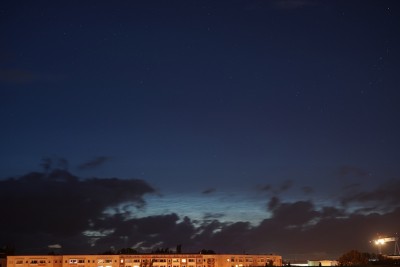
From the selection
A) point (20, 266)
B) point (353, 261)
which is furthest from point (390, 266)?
point (20, 266)

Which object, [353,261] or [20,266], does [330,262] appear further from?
[20,266]

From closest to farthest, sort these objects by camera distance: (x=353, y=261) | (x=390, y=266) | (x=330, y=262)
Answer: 1. (x=390, y=266)
2. (x=353, y=261)
3. (x=330, y=262)

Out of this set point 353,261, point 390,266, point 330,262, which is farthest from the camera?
point 330,262

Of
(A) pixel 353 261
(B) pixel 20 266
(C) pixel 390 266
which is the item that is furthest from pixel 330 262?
(B) pixel 20 266

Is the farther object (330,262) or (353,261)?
(330,262)

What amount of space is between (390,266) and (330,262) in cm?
8626

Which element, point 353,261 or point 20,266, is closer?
point 353,261

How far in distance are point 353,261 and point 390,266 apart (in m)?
74.5

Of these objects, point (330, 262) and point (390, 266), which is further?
point (330, 262)

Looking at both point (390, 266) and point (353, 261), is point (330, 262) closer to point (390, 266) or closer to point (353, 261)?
point (353, 261)

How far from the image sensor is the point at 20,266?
19988 cm

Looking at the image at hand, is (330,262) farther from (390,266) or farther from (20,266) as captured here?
(20,266)

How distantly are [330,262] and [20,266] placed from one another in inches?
4220

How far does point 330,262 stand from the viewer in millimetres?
199000
